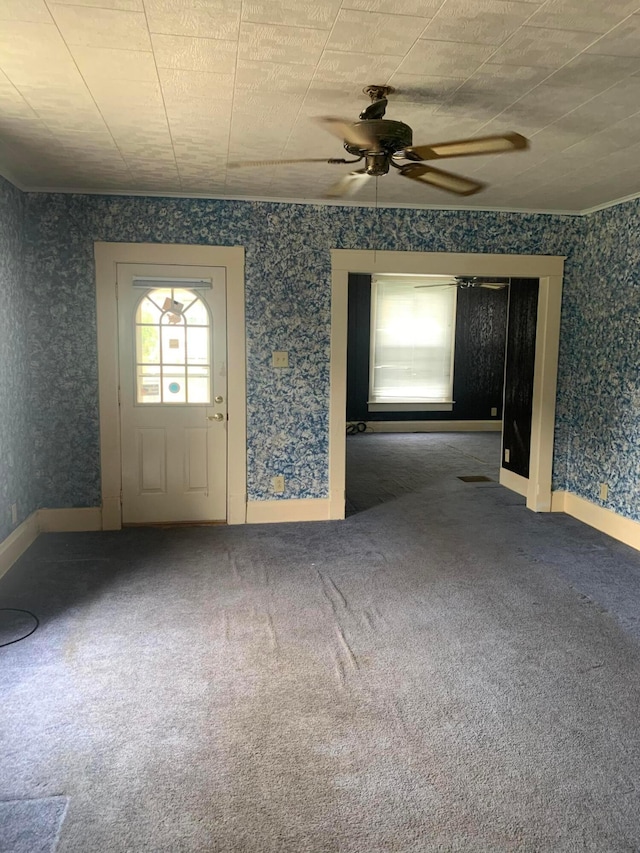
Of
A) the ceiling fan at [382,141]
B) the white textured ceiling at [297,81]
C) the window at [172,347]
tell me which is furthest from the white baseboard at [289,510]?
the ceiling fan at [382,141]

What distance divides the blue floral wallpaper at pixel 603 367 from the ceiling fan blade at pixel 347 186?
1.95 meters

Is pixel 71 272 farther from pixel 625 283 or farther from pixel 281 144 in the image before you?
pixel 625 283

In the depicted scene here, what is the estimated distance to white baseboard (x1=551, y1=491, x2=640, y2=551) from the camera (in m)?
4.40

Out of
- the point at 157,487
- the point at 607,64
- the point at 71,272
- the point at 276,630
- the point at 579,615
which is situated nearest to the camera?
the point at 607,64

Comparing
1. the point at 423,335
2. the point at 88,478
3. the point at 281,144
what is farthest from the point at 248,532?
the point at 423,335

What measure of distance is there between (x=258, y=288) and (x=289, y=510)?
5.62 feet

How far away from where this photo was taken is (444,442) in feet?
28.6

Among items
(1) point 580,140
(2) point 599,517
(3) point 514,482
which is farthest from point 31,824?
(3) point 514,482

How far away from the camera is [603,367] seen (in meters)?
4.73

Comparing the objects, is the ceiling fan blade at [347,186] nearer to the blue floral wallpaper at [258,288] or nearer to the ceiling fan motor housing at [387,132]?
the blue floral wallpaper at [258,288]

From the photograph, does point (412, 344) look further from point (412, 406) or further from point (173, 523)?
point (173, 523)

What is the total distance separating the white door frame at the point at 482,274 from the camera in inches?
187

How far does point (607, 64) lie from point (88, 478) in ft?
13.0

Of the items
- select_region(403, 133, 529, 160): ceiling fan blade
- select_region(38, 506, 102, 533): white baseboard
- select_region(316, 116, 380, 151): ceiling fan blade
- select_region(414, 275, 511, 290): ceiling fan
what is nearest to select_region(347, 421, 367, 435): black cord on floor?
select_region(414, 275, 511, 290): ceiling fan
